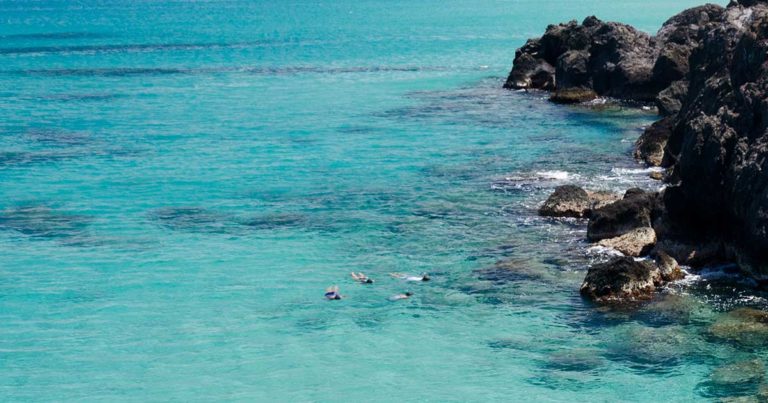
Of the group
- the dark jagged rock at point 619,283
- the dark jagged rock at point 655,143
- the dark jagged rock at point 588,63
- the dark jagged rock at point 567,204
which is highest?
the dark jagged rock at point 588,63

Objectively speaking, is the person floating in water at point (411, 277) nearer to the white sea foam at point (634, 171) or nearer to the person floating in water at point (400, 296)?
the person floating in water at point (400, 296)

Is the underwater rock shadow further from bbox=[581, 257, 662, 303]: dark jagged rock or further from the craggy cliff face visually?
the craggy cliff face

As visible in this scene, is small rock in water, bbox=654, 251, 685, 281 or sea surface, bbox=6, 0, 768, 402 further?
small rock in water, bbox=654, 251, 685, 281

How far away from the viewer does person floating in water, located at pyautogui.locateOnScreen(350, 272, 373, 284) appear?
87.5 feet

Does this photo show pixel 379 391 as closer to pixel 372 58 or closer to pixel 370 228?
pixel 370 228

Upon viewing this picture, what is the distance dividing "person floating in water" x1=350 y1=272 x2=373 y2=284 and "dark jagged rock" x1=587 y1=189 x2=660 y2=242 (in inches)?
270

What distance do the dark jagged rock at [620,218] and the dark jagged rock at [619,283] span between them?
12.9 feet

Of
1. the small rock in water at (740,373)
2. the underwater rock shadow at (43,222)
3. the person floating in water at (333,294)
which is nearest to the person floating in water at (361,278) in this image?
the person floating in water at (333,294)

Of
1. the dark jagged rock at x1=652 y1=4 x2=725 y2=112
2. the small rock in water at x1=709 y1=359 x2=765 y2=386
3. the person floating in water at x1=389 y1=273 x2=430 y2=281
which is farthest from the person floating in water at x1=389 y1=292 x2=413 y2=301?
the dark jagged rock at x1=652 y1=4 x2=725 y2=112

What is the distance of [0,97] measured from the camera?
2598 inches

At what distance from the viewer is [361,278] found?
27.0 metres

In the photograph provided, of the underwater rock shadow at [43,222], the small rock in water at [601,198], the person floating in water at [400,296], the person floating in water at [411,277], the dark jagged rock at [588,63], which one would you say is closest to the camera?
the person floating in water at [400,296]

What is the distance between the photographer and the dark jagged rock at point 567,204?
1255 inches

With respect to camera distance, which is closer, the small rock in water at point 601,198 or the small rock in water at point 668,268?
the small rock in water at point 668,268
